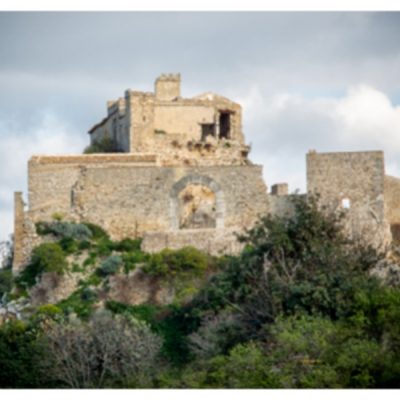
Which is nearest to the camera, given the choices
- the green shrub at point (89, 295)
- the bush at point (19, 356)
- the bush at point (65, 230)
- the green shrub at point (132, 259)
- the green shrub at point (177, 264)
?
the bush at point (19, 356)

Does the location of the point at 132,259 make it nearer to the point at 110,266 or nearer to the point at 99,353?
the point at 110,266

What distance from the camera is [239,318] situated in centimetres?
3978

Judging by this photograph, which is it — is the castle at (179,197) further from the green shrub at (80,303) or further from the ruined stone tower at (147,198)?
the green shrub at (80,303)

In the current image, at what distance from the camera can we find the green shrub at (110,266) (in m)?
45.4

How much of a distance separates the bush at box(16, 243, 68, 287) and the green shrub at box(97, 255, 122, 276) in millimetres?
989

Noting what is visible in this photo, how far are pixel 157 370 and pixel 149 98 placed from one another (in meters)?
14.0

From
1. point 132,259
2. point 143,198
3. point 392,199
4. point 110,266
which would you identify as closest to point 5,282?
point 110,266

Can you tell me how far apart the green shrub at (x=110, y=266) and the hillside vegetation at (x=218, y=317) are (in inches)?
1.6

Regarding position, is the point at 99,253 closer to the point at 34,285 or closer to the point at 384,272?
the point at 34,285

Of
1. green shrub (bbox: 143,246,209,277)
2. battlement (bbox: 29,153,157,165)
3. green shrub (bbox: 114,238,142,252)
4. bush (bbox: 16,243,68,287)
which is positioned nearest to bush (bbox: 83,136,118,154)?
battlement (bbox: 29,153,157,165)

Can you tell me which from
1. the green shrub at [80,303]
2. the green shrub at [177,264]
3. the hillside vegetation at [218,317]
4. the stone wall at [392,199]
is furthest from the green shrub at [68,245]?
the stone wall at [392,199]

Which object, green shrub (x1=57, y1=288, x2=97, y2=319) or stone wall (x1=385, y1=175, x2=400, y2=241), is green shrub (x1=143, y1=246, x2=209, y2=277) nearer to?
green shrub (x1=57, y1=288, x2=97, y2=319)

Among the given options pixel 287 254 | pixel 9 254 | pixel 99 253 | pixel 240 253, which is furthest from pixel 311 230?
pixel 9 254

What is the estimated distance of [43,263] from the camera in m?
45.8
